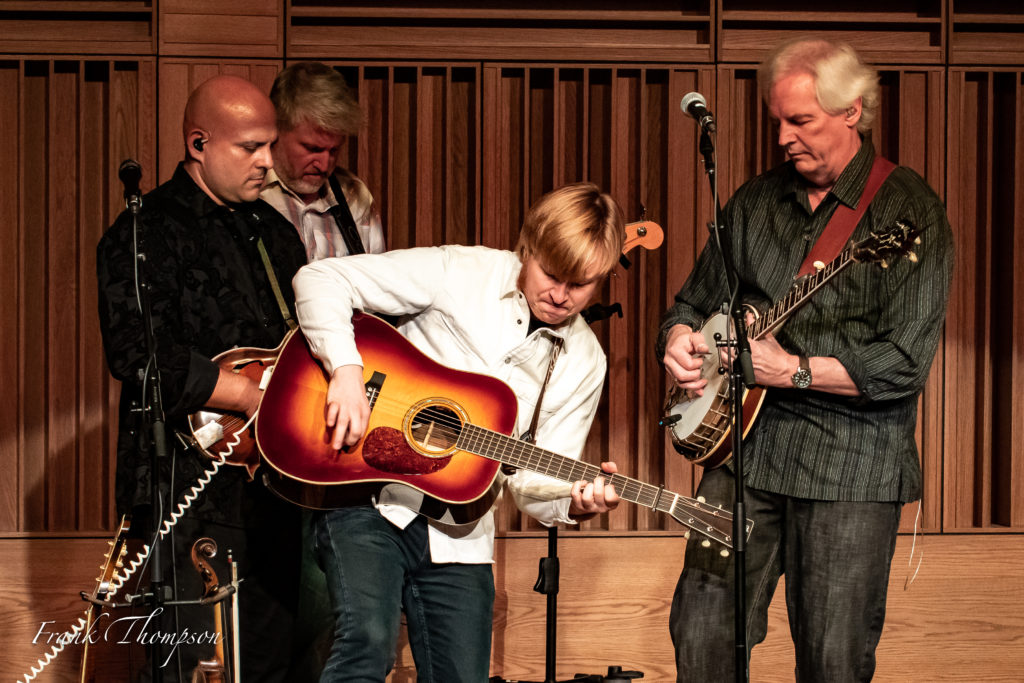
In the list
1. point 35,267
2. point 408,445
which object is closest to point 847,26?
point 408,445

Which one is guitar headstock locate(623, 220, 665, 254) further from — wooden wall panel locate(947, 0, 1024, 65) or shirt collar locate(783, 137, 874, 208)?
wooden wall panel locate(947, 0, 1024, 65)

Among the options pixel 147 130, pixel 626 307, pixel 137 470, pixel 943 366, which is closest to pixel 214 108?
pixel 137 470

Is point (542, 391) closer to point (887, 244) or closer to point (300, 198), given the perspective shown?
point (887, 244)

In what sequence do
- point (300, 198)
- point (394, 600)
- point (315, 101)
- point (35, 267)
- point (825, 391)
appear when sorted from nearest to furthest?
point (394, 600) < point (825, 391) < point (315, 101) < point (300, 198) < point (35, 267)

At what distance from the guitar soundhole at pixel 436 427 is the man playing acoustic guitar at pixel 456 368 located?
4.6 inches

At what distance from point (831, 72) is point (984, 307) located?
2007 millimetres

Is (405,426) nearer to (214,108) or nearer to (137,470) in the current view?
(137,470)

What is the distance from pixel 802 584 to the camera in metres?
2.52

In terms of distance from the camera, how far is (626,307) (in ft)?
13.4

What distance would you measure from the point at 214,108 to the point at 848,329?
1.75 meters

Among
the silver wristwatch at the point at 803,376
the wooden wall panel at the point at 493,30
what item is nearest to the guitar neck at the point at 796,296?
the silver wristwatch at the point at 803,376

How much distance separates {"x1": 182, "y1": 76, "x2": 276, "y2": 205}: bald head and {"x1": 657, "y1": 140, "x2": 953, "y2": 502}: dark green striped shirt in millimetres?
1367

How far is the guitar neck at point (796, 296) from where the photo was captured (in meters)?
2.36

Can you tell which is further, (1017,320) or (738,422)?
(1017,320)
